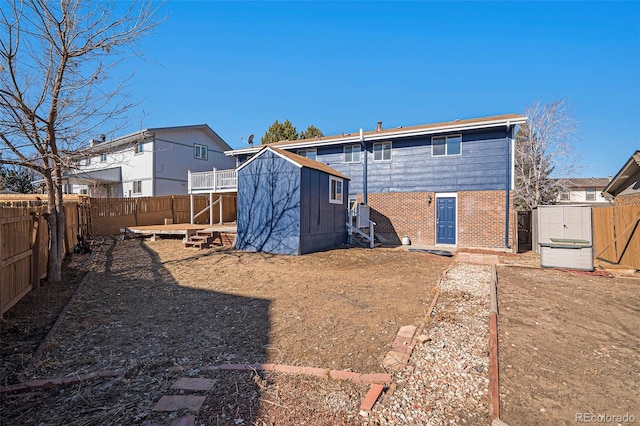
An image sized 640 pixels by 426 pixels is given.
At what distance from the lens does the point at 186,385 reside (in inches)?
114

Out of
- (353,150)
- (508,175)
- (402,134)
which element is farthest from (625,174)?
(353,150)

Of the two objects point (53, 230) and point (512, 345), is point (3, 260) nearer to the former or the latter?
point (53, 230)

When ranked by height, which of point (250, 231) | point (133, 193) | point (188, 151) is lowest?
point (250, 231)

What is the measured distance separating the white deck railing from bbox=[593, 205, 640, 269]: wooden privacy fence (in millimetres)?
14091

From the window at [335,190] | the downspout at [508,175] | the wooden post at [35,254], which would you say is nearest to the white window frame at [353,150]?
the window at [335,190]

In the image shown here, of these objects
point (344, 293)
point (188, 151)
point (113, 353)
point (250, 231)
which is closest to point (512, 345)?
point (344, 293)

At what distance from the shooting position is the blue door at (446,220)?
566 inches

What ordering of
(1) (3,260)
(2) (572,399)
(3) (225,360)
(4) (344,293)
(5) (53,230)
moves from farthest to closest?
(5) (53,230) < (4) (344,293) < (1) (3,260) < (3) (225,360) < (2) (572,399)

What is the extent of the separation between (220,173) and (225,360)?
13944mm

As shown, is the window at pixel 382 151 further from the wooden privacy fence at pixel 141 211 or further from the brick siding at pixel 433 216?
the wooden privacy fence at pixel 141 211

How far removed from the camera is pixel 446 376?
3125mm

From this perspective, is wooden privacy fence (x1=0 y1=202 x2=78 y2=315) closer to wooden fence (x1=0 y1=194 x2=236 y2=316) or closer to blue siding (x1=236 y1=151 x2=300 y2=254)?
wooden fence (x1=0 y1=194 x2=236 y2=316)

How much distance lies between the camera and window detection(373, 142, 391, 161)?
Result: 15883 mm

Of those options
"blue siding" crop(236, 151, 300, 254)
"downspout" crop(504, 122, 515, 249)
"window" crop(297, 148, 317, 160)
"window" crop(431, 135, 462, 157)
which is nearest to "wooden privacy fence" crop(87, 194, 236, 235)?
"window" crop(297, 148, 317, 160)
